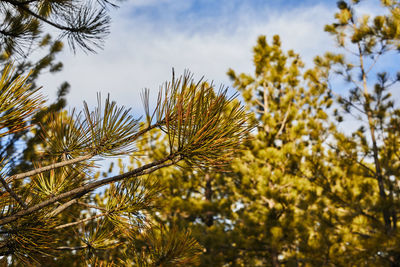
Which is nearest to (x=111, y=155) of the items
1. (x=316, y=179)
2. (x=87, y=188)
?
(x=87, y=188)

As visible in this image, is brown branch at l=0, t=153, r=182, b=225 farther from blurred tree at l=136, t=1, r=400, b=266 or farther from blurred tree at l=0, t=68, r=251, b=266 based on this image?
blurred tree at l=136, t=1, r=400, b=266

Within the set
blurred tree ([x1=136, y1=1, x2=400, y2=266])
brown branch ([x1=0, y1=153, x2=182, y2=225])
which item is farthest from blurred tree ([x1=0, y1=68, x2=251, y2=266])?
blurred tree ([x1=136, y1=1, x2=400, y2=266])

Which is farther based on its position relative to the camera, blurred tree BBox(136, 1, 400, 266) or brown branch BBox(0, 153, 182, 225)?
blurred tree BBox(136, 1, 400, 266)

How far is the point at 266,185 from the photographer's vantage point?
6.34 metres

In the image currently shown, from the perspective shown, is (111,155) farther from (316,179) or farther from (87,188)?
(316,179)

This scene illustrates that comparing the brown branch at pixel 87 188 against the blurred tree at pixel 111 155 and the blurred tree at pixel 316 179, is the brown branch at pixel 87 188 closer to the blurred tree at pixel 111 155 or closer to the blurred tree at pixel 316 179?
the blurred tree at pixel 111 155

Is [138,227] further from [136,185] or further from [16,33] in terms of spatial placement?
[16,33]

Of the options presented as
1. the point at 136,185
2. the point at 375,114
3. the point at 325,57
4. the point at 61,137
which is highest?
the point at 325,57

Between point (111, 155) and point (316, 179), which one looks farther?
point (316, 179)

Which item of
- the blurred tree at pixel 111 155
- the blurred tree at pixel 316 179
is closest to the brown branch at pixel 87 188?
the blurred tree at pixel 111 155

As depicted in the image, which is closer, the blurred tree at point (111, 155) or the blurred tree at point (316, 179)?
the blurred tree at point (111, 155)

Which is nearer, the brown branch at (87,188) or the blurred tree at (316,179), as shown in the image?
the brown branch at (87,188)

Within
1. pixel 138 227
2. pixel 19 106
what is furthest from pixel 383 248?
pixel 19 106

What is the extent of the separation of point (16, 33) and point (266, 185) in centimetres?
520
